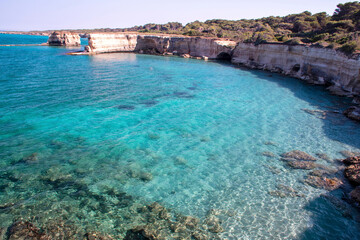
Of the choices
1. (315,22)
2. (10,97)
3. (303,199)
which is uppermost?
(315,22)

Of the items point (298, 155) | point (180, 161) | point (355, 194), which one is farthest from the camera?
point (298, 155)

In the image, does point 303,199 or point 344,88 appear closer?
point 303,199

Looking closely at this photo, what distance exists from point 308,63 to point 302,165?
27.2m

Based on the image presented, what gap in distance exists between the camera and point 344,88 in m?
26.0

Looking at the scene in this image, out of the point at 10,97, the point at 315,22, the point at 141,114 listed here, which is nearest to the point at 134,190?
the point at 141,114

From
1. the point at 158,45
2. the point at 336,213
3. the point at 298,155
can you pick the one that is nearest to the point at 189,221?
the point at 336,213

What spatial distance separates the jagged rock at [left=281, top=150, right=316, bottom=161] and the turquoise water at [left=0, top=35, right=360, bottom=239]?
505 millimetres

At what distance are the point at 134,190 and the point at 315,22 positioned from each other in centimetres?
5591

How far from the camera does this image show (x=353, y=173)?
10562 mm

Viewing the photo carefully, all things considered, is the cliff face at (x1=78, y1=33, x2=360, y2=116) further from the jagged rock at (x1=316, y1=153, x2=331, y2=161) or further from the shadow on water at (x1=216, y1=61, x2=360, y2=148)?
the jagged rock at (x1=316, y1=153, x2=331, y2=161)

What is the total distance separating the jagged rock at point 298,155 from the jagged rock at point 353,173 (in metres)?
1.67

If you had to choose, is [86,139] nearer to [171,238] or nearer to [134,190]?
[134,190]

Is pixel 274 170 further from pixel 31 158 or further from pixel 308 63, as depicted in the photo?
pixel 308 63

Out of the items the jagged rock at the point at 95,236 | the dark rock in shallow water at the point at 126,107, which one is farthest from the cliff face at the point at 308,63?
the jagged rock at the point at 95,236
